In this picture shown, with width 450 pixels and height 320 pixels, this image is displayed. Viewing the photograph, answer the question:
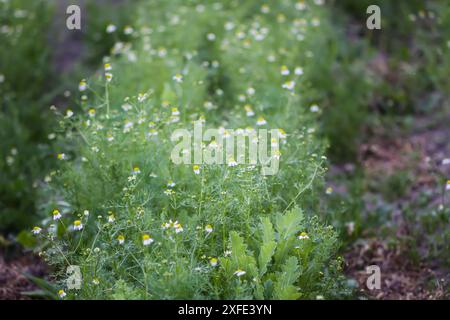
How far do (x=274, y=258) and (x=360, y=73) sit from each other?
3.10 meters

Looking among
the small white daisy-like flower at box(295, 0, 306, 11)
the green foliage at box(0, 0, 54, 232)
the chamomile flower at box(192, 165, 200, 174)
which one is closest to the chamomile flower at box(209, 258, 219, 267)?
the chamomile flower at box(192, 165, 200, 174)

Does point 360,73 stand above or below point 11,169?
above

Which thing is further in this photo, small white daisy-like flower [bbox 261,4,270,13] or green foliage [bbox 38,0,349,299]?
small white daisy-like flower [bbox 261,4,270,13]

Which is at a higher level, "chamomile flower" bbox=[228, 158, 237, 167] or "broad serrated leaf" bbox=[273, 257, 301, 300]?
"chamomile flower" bbox=[228, 158, 237, 167]

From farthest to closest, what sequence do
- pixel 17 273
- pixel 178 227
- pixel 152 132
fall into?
pixel 17 273
pixel 152 132
pixel 178 227

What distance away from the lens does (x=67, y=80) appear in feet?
18.8

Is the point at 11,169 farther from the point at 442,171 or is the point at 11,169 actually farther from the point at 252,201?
the point at 442,171

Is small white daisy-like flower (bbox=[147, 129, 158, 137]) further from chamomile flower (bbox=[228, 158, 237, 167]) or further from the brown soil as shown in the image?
the brown soil

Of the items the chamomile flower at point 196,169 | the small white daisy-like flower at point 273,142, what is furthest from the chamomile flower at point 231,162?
the small white daisy-like flower at point 273,142

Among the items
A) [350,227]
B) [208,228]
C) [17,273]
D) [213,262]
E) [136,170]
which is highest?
[136,170]

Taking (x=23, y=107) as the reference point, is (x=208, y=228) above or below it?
below

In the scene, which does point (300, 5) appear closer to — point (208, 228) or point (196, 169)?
point (196, 169)

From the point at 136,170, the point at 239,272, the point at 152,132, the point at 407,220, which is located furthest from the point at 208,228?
the point at 407,220
